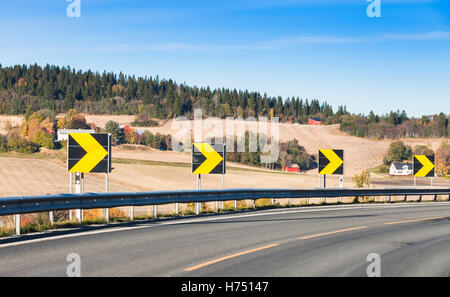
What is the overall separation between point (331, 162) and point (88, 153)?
1510 cm

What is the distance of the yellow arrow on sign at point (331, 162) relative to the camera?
27.4 metres

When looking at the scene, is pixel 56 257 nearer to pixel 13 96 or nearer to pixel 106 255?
pixel 106 255

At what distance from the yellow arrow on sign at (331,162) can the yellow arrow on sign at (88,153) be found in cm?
1428

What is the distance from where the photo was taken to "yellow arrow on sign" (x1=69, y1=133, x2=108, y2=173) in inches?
636

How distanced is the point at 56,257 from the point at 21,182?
162ft

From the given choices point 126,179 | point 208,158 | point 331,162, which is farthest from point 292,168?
point 208,158

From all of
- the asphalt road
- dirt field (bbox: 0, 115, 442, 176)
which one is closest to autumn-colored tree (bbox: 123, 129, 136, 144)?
dirt field (bbox: 0, 115, 442, 176)

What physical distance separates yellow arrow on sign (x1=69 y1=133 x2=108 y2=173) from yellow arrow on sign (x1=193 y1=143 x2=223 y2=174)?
17.6ft

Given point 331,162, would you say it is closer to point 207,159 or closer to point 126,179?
point 207,159

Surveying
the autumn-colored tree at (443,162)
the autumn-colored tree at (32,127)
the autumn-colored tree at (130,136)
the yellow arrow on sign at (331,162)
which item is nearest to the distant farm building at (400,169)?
the autumn-colored tree at (443,162)

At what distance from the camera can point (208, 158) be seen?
2109cm

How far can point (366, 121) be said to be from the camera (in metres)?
174

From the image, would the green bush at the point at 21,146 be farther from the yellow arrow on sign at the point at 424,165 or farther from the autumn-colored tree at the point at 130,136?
the yellow arrow on sign at the point at 424,165

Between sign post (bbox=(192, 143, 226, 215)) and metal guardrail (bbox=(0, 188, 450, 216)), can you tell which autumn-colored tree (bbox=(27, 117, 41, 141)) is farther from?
metal guardrail (bbox=(0, 188, 450, 216))
